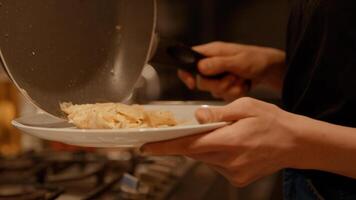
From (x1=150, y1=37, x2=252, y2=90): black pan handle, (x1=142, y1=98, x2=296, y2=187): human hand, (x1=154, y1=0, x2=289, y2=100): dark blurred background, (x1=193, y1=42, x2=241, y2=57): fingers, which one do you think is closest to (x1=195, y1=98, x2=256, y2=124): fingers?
(x1=142, y1=98, x2=296, y2=187): human hand

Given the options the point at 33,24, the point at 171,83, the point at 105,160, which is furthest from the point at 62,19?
the point at 171,83

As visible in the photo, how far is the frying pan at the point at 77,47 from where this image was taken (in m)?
0.63

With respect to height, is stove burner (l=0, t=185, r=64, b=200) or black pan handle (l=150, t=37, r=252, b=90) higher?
black pan handle (l=150, t=37, r=252, b=90)

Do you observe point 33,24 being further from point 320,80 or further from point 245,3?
point 245,3

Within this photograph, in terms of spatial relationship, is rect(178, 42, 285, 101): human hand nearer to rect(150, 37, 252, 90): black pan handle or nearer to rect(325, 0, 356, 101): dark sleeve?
rect(150, 37, 252, 90): black pan handle

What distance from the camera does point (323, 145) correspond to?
0.59m

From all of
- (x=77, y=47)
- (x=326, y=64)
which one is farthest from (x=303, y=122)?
(x=77, y=47)

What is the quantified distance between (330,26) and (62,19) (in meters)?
0.36

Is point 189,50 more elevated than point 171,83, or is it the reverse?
point 189,50

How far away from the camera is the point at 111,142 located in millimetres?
548

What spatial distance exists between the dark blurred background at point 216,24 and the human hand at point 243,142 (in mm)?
951

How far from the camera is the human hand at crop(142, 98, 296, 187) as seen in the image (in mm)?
559

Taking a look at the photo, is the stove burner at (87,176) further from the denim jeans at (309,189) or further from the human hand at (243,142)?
the human hand at (243,142)

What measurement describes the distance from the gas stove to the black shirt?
0.31 meters
